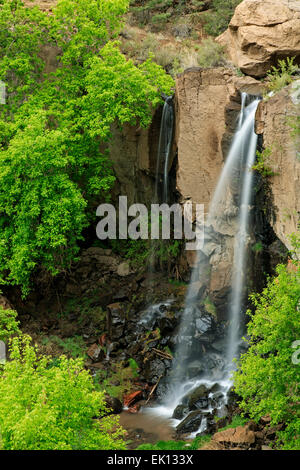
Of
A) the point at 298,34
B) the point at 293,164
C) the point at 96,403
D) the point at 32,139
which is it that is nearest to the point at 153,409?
the point at 96,403

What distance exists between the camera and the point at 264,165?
13766 mm

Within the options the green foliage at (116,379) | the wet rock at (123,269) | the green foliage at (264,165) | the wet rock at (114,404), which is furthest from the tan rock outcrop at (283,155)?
the wet rock at (123,269)

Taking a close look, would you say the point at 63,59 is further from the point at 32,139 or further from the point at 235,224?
the point at 235,224

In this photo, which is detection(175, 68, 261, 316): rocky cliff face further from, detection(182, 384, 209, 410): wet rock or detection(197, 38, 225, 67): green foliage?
detection(197, 38, 225, 67): green foliage

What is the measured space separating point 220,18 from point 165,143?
10856 millimetres

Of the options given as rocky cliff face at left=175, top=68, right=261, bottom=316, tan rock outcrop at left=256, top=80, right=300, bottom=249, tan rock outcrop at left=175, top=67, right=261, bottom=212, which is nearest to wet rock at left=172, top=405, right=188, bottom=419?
rocky cliff face at left=175, top=68, right=261, bottom=316

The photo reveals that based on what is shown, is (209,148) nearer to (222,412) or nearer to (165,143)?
(165,143)

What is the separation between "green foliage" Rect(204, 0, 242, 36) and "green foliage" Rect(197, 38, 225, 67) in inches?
151

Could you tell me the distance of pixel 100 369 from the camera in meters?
15.8

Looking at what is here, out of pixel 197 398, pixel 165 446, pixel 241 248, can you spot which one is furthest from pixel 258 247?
pixel 165 446

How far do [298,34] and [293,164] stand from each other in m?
7.80

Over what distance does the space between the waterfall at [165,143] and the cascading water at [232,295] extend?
304 centimetres

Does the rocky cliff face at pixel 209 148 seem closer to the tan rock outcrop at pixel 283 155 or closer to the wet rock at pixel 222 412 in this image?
the tan rock outcrop at pixel 283 155

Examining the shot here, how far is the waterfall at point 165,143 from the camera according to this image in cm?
1794
